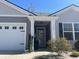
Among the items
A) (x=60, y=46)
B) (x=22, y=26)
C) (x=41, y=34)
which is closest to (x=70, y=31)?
(x=41, y=34)

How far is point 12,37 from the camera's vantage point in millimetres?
19406

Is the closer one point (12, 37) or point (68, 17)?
point (12, 37)

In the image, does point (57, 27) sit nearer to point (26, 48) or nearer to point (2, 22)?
point (26, 48)

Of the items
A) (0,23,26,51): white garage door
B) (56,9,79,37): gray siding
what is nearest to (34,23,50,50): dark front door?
(56,9,79,37): gray siding

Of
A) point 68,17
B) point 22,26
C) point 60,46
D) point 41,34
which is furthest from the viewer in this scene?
point 41,34

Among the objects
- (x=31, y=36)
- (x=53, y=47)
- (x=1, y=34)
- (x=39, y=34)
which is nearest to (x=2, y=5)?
(x=1, y=34)

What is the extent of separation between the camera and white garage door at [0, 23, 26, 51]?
19.4 meters

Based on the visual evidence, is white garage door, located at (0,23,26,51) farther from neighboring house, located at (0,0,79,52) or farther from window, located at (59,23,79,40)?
window, located at (59,23,79,40)

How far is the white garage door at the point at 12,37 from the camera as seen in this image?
19.4 m

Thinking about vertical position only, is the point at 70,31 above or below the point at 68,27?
below

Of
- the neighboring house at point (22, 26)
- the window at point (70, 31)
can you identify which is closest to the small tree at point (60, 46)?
the neighboring house at point (22, 26)

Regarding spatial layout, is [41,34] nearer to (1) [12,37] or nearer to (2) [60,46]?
(1) [12,37]

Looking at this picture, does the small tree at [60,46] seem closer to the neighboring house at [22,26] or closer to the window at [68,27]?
the neighboring house at [22,26]

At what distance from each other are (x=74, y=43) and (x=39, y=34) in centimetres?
561
